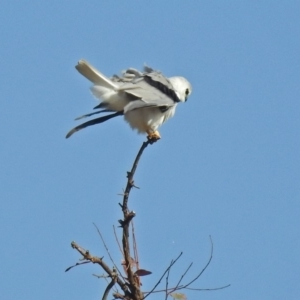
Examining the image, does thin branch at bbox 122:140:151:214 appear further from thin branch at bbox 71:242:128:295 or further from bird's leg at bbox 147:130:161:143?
bird's leg at bbox 147:130:161:143

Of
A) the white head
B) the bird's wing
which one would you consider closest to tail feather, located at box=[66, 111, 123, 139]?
the bird's wing

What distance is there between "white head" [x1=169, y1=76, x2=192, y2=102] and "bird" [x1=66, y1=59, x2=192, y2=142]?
9 cm

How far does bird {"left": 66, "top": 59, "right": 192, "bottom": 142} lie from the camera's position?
210 inches

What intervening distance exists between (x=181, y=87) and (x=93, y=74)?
3.77 feet

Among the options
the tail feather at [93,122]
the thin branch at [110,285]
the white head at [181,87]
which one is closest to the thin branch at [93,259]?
the thin branch at [110,285]

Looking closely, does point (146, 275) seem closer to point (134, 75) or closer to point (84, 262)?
point (84, 262)

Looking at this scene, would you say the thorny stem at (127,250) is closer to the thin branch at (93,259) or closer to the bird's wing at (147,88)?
the thin branch at (93,259)

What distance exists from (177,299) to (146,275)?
0.25 metres

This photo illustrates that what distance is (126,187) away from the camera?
363 centimetres

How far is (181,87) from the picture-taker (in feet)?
20.6

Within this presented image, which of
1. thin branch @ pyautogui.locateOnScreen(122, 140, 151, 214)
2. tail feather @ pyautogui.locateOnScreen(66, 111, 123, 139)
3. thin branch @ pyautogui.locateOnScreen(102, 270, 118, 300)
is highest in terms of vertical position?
tail feather @ pyautogui.locateOnScreen(66, 111, 123, 139)

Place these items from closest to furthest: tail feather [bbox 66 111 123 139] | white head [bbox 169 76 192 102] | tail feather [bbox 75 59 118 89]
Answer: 1. tail feather [bbox 66 111 123 139]
2. tail feather [bbox 75 59 118 89]
3. white head [bbox 169 76 192 102]

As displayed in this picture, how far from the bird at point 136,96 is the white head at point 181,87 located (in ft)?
0.29

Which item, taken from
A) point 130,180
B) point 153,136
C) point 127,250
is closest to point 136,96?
point 153,136
